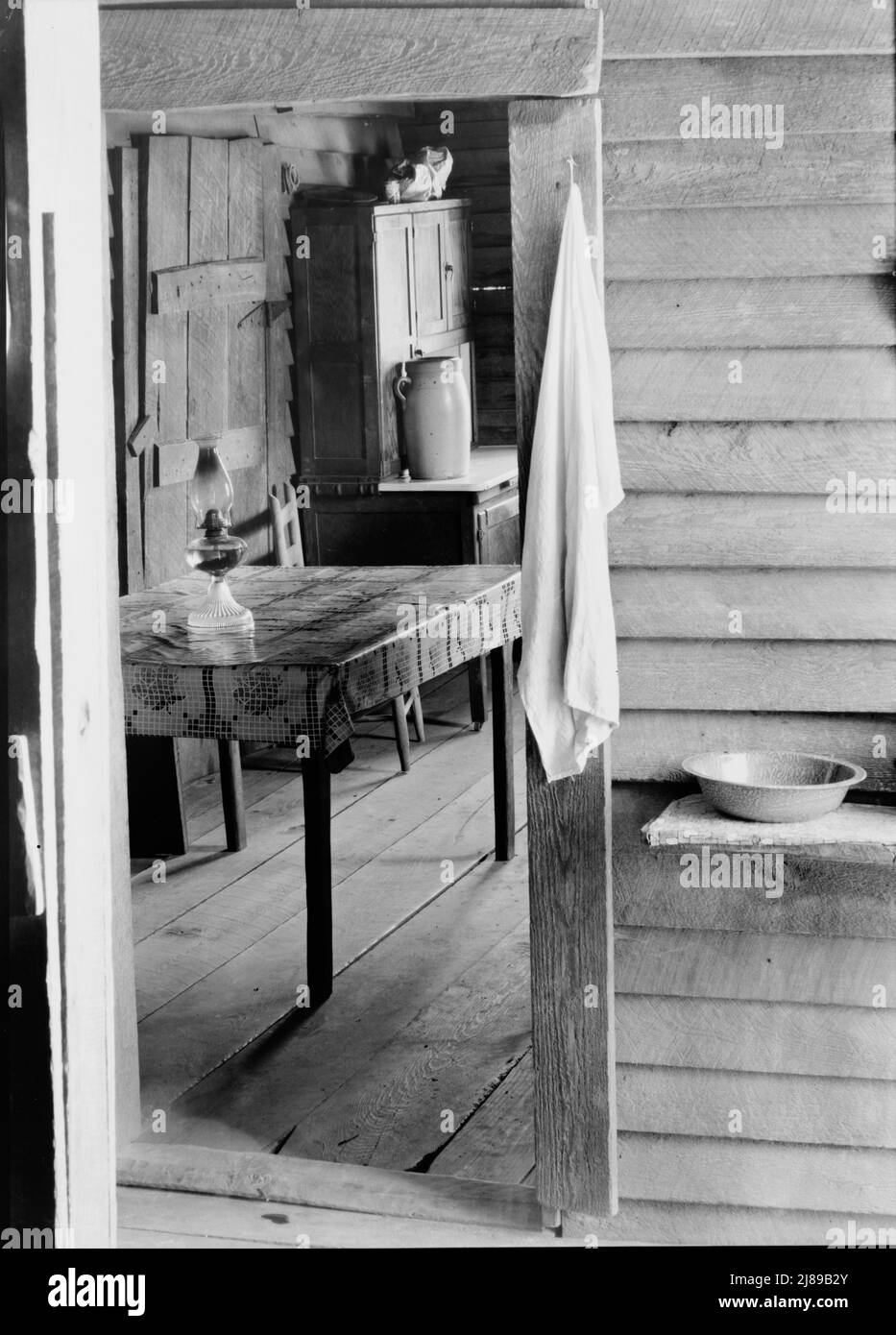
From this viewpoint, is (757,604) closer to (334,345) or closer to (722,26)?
(722,26)

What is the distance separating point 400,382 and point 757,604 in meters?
4.48

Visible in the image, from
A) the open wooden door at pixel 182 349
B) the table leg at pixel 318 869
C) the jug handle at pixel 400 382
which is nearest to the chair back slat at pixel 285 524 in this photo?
the open wooden door at pixel 182 349

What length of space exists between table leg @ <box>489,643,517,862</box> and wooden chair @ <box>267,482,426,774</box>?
86 centimetres

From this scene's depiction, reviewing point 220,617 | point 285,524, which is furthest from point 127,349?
point 220,617

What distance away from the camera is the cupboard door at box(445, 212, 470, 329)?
27.1 ft

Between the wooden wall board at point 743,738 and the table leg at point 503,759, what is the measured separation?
2.40 m

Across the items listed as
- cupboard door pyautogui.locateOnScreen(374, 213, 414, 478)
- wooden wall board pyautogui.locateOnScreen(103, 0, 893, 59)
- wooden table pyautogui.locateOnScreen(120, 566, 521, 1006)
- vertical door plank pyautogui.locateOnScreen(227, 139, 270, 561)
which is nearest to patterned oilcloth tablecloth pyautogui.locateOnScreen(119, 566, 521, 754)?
wooden table pyautogui.locateOnScreen(120, 566, 521, 1006)

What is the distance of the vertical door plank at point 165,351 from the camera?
5973 millimetres

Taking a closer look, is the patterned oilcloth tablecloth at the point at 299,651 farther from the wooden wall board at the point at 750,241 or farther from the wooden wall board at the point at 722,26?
the wooden wall board at the point at 722,26

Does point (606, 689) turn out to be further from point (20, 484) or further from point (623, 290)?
point (20, 484)

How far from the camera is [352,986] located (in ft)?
15.9

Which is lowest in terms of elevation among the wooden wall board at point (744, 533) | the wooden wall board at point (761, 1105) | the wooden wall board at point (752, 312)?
the wooden wall board at point (761, 1105)
